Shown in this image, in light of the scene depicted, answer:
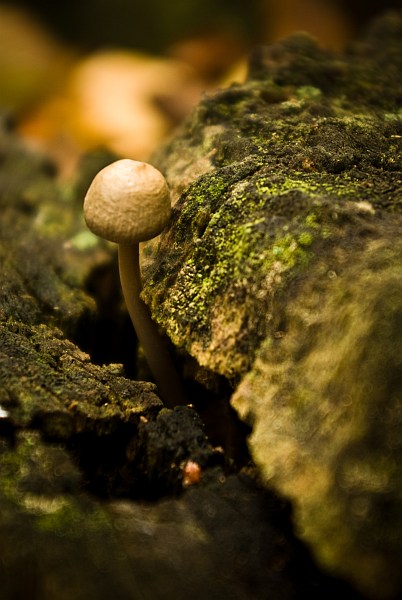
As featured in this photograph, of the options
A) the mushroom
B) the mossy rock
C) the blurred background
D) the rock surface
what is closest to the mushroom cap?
the mushroom

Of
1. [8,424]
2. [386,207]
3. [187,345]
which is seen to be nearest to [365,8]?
[386,207]

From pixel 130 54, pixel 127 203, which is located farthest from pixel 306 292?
pixel 130 54

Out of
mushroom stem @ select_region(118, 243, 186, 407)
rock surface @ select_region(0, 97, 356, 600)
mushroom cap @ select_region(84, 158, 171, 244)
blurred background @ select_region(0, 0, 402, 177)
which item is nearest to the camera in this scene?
rock surface @ select_region(0, 97, 356, 600)

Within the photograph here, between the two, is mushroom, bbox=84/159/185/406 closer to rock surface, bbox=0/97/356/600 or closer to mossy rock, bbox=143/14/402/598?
mossy rock, bbox=143/14/402/598

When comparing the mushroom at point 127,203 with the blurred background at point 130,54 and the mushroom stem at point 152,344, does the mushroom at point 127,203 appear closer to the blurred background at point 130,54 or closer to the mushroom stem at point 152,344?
the mushroom stem at point 152,344

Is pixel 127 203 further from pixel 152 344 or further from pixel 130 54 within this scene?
pixel 130 54

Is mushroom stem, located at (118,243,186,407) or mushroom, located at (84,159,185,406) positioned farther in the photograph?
mushroom stem, located at (118,243,186,407)

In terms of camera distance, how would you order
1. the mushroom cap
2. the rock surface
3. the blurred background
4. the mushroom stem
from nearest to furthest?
the rock surface, the mushroom cap, the mushroom stem, the blurred background

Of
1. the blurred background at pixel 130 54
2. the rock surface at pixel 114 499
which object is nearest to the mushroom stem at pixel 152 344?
the rock surface at pixel 114 499
